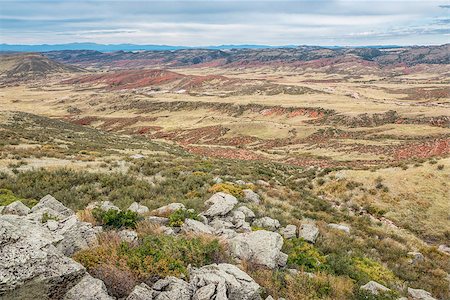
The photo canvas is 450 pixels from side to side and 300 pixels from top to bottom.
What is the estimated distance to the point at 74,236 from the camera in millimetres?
9445

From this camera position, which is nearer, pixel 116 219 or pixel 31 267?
pixel 31 267

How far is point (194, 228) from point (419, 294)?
770 centimetres

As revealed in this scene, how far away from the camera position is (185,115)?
3826 inches

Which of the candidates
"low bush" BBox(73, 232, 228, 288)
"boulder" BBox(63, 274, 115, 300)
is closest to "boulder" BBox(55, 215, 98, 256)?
"low bush" BBox(73, 232, 228, 288)

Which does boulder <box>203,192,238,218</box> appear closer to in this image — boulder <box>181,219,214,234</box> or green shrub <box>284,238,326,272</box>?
boulder <box>181,219,214,234</box>

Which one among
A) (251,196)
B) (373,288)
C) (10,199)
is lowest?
(251,196)

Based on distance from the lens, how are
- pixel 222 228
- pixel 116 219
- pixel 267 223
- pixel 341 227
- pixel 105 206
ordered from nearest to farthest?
pixel 116 219
pixel 222 228
pixel 105 206
pixel 267 223
pixel 341 227

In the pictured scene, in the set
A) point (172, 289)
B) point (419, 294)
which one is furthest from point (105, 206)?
point (419, 294)

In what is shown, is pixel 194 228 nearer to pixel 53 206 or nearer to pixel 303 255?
pixel 303 255

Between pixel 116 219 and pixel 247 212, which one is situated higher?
pixel 116 219

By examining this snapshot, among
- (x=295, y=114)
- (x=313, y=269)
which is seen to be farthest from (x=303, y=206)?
(x=295, y=114)

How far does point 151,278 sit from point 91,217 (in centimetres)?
423

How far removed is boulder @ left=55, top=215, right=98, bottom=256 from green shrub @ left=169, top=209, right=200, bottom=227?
2.96 m

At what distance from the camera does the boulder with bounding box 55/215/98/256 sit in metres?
9.03
